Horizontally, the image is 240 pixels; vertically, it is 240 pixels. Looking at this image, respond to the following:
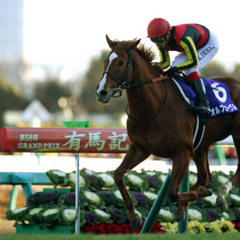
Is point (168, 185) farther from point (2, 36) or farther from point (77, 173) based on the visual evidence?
point (2, 36)

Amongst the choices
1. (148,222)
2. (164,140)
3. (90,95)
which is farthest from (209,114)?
(90,95)

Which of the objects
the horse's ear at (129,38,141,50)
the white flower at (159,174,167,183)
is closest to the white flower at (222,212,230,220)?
the white flower at (159,174,167,183)

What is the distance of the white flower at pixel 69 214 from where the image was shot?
7.14m

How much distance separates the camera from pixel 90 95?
7262 centimetres

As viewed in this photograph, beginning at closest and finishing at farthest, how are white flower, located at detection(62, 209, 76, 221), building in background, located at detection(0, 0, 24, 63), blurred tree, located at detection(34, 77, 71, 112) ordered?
white flower, located at detection(62, 209, 76, 221)
blurred tree, located at detection(34, 77, 71, 112)
building in background, located at detection(0, 0, 24, 63)

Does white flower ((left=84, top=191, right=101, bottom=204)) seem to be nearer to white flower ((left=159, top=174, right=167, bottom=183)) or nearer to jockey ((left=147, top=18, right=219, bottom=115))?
white flower ((left=159, top=174, right=167, bottom=183))

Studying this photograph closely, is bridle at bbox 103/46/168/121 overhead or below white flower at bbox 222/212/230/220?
overhead

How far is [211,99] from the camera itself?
6.66 m

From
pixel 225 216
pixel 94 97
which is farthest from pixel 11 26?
pixel 225 216

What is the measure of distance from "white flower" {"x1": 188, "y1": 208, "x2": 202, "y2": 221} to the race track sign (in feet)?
3.35

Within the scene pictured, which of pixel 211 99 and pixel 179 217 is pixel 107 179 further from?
pixel 211 99

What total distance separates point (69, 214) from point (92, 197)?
354 mm

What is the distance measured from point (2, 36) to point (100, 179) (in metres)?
163

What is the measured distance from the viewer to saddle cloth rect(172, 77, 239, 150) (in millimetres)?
6453
